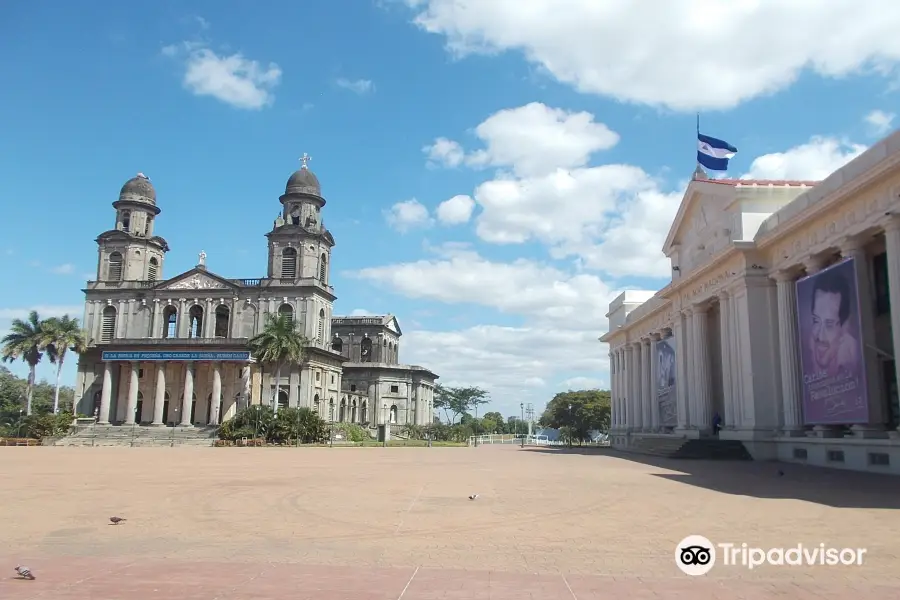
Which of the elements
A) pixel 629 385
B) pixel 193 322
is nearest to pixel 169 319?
pixel 193 322

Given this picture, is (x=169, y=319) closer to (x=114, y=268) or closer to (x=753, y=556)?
(x=114, y=268)

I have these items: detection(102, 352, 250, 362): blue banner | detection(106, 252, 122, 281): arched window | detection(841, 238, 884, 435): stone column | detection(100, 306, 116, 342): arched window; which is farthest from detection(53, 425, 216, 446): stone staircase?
detection(841, 238, 884, 435): stone column

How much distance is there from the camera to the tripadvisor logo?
26.9 ft

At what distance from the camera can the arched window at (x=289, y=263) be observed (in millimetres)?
70750

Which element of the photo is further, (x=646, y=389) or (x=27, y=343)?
(x=27, y=343)

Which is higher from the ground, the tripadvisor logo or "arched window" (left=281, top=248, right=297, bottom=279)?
"arched window" (left=281, top=248, right=297, bottom=279)

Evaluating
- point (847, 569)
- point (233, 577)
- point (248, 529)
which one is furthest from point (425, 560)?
point (847, 569)

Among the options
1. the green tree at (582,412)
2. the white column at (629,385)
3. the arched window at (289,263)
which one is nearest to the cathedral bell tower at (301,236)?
the arched window at (289,263)

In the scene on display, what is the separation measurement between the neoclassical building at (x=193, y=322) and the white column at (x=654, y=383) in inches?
1290

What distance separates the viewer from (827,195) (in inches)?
925

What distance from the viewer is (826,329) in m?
23.8

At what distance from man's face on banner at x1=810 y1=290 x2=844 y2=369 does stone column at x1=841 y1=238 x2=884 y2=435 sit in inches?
28.9

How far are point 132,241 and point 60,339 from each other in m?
11.9

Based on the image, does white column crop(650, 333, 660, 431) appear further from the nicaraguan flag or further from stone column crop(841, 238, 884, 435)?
stone column crop(841, 238, 884, 435)
